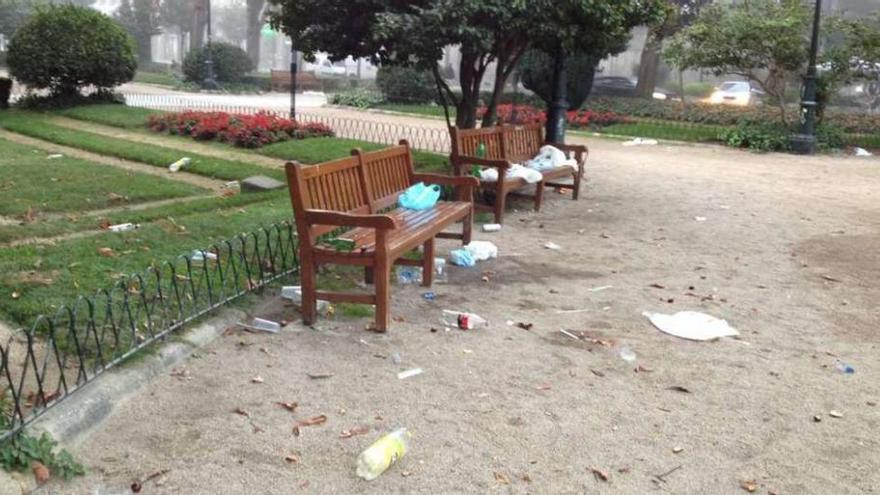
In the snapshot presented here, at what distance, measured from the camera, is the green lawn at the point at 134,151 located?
11086 mm

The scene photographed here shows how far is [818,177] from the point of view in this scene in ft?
44.6

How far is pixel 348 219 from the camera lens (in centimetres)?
504

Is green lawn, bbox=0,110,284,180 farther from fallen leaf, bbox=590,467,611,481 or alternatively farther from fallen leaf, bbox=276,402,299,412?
fallen leaf, bbox=590,467,611,481

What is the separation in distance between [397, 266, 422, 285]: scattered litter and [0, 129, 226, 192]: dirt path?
423 cm

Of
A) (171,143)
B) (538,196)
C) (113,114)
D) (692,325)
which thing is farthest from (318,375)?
(113,114)

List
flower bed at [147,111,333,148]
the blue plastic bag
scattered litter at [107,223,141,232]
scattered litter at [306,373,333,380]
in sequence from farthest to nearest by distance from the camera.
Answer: flower bed at [147,111,333,148]
scattered litter at [107,223,141,232]
the blue plastic bag
scattered litter at [306,373,333,380]

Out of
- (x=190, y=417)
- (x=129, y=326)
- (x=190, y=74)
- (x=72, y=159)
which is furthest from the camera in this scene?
(x=190, y=74)

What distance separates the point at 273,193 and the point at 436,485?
21.0ft

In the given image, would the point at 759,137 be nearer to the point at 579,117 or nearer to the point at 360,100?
the point at 579,117

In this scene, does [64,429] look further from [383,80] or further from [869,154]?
[383,80]

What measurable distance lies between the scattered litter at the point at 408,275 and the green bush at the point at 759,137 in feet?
42.7

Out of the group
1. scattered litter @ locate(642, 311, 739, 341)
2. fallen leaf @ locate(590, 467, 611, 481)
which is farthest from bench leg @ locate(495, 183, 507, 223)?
fallen leaf @ locate(590, 467, 611, 481)

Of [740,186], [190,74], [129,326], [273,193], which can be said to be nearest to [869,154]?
[740,186]

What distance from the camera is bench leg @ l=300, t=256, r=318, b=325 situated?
515 centimetres
